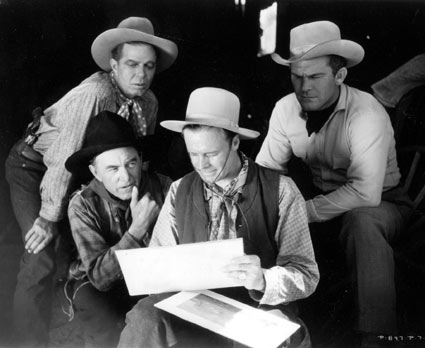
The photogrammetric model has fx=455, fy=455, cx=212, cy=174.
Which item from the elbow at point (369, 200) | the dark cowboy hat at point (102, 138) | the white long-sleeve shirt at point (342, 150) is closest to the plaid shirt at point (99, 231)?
the dark cowboy hat at point (102, 138)

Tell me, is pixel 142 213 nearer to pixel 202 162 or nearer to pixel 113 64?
pixel 202 162

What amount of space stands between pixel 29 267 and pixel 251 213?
0.98 meters

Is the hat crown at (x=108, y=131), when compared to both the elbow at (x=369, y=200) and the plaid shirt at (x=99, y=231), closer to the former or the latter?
the plaid shirt at (x=99, y=231)

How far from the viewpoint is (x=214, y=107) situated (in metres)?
1.64

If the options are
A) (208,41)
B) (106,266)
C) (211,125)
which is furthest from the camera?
(208,41)

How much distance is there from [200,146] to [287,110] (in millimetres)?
514

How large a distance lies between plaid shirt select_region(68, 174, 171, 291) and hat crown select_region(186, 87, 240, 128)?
13.0 inches

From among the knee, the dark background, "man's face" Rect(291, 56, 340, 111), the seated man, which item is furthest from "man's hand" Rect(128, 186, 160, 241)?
"man's face" Rect(291, 56, 340, 111)

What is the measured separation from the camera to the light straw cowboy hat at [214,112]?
158 cm

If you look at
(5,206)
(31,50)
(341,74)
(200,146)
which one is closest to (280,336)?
(200,146)

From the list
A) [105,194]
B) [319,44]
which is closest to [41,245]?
[105,194]

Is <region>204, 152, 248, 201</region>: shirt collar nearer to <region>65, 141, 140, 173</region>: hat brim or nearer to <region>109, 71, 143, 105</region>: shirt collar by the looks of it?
<region>65, 141, 140, 173</region>: hat brim

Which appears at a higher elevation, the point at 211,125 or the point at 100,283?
the point at 211,125

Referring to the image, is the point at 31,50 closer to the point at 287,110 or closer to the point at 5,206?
the point at 5,206
